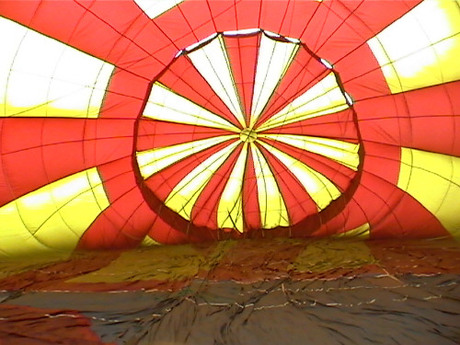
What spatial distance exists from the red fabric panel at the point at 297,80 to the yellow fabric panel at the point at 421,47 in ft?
0.95

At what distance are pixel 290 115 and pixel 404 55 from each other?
65 centimetres

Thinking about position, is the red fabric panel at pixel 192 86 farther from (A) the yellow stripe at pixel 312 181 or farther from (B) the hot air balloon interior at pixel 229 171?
(A) the yellow stripe at pixel 312 181

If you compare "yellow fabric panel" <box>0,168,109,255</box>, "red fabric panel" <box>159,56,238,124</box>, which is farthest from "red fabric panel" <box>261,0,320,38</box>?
"yellow fabric panel" <box>0,168,109,255</box>

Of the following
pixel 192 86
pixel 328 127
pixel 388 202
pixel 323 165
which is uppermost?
pixel 192 86

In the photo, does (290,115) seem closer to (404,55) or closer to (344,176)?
(344,176)

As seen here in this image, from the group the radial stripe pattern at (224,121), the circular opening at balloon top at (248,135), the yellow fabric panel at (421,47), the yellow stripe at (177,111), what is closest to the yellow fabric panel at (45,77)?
the radial stripe pattern at (224,121)

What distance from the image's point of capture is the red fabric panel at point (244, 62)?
217 cm

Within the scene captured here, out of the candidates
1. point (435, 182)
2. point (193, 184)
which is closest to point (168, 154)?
point (193, 184)

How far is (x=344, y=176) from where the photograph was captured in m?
2.48

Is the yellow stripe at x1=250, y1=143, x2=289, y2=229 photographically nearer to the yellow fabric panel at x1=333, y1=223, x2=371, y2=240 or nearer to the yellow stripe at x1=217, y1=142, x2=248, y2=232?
the yellow stripe at x1=217, y1=142, x2=248, y2=232

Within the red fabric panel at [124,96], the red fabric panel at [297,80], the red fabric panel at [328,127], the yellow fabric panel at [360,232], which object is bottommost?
the yellow fabric panel at [360,232]

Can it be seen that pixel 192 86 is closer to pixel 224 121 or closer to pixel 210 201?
pixel 224 121

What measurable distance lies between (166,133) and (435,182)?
1308mm

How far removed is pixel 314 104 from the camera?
2391mm
